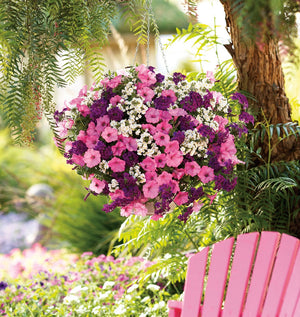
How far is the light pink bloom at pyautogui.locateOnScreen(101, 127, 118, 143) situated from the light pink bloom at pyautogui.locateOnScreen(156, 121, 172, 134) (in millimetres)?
143

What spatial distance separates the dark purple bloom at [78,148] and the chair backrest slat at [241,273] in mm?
740

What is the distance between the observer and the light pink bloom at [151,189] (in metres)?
1.48

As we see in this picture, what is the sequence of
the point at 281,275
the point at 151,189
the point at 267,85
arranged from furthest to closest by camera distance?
the point at 267,85, the point at 281,275, the point at 151,189

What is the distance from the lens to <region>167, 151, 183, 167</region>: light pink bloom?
1.49 m

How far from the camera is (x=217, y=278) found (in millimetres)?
1860

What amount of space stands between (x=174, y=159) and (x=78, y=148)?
337mm

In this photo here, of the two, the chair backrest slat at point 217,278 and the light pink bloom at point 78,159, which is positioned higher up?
the light pink bloom at point 78,159

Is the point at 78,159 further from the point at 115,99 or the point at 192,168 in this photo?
the point at 192,168

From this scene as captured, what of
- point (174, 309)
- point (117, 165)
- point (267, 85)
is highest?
point (267, 85)

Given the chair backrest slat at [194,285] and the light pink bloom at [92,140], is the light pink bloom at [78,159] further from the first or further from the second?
the chair backrest slat at [194,285]

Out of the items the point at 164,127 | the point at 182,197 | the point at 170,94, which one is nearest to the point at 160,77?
the point at 170,94

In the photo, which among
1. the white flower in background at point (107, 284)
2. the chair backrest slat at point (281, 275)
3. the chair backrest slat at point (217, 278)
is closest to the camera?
the chair backrest slat at point (281, 275)

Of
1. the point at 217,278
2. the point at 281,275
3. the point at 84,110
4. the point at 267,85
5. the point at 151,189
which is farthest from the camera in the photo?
A: the point at 267,85

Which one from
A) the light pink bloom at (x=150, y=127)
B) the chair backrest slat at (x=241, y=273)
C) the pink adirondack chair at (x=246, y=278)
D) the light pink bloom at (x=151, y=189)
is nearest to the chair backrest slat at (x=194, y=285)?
the pink adirondack chair at (x=246, y=278)
